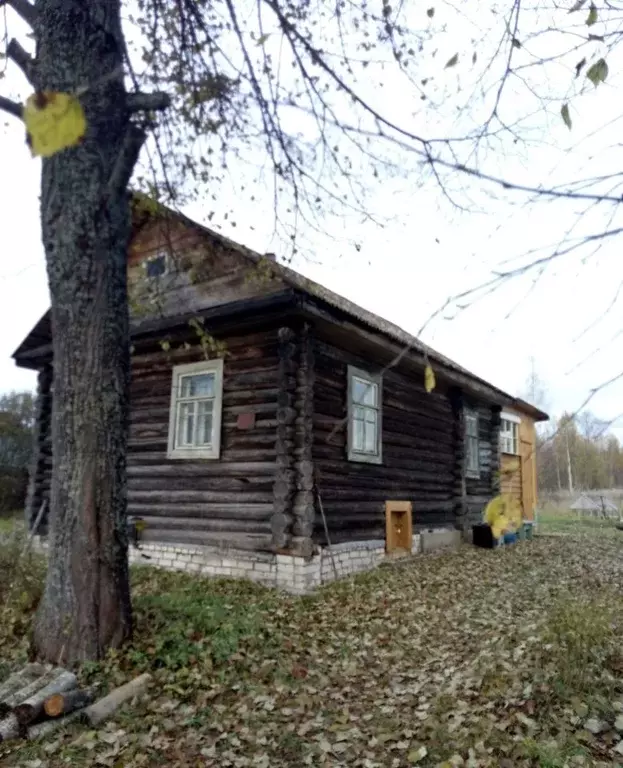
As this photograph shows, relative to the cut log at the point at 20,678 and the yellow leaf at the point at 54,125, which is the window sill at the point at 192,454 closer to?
the cut log at the point at 20,678

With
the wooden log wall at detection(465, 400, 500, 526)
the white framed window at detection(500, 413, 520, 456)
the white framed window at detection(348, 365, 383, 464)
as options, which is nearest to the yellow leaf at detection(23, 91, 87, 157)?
the white framed window at detection(348, 365, 383, 464)

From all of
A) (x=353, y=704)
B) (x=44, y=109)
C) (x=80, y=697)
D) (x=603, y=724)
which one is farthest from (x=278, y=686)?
(x=44, y=109)

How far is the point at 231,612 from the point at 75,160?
4.87 metres

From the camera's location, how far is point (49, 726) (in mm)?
4277

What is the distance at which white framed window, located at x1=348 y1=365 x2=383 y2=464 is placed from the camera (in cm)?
961

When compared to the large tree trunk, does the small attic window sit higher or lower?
higher

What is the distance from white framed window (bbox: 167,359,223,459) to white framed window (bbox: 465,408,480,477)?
7232 millimetres

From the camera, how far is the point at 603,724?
395 cm

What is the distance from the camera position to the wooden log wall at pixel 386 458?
29.5ft

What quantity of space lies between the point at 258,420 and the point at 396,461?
3325mm

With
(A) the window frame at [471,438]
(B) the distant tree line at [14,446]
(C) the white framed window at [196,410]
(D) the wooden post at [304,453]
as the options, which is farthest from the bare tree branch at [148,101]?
(B) the distant tree line at [14,446]

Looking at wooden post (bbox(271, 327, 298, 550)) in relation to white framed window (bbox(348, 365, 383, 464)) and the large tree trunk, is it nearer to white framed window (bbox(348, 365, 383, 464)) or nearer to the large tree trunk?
white framed window (bbox(348, 365, 383, 464))

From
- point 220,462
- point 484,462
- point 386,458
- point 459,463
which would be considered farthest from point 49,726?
point 484,462

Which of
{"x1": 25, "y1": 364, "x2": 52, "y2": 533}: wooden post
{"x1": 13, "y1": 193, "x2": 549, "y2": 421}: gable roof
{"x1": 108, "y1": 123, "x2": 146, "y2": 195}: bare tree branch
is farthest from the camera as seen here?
{"x1": 25, "y1": 364, "x2": 52, "y2": 533}: wooden post
